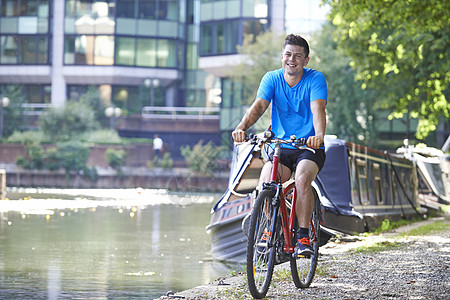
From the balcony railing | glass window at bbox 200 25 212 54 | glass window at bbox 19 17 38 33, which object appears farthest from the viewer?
glass window at bbox 19 17 38 33

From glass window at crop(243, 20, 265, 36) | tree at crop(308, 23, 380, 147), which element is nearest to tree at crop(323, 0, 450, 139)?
tree at crop(308, 23, 380, 147)

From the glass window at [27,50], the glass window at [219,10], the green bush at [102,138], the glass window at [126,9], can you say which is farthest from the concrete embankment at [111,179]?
the glass window at [126,9]

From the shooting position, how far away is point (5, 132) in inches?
2231

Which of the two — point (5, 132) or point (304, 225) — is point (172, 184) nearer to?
point (5, 132)

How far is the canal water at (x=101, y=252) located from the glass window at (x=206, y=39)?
32053 mm

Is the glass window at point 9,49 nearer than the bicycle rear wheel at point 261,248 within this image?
No

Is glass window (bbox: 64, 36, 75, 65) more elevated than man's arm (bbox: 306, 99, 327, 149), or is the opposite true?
glass window (bbox: 64, 36, 75, 65)

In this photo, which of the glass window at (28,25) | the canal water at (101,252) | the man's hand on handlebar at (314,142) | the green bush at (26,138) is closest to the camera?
the man's hand on handlebar at (314,142)

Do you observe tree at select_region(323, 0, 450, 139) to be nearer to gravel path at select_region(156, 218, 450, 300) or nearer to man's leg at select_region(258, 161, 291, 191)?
gravel path at select_region(156, 218, 450, 300)

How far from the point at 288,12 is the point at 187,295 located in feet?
175

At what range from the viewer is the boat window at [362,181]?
1828cm

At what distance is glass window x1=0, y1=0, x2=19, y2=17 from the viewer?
232ft

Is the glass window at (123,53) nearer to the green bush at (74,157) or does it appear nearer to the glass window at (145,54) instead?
the glass window at (145,54)

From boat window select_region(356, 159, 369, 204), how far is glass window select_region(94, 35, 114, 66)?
5138 centimetres
